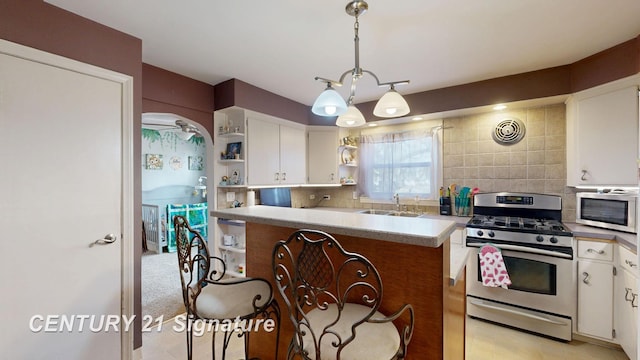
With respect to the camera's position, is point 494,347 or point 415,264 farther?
point 494,347

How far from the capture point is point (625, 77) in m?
2.06

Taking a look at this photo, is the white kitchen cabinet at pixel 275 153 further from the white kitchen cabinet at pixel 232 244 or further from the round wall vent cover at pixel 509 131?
the round wall vent cover at pixel 509 131

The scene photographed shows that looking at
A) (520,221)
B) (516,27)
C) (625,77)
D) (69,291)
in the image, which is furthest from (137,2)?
(520,221)

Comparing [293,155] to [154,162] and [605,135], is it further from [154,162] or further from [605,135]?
[154,162]

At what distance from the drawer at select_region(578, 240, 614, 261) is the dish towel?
1.93ft

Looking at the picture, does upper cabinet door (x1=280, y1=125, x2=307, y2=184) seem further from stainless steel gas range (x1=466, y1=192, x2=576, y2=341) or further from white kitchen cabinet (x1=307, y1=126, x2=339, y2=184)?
stainless steel gas range (x1=466, y1=192, x2=576, y2=341)

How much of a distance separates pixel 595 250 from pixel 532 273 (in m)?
0.48

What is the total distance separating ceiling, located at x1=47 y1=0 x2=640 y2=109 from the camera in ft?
5.51

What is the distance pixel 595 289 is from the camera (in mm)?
2213

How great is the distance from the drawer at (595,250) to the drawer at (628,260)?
73 millimetres

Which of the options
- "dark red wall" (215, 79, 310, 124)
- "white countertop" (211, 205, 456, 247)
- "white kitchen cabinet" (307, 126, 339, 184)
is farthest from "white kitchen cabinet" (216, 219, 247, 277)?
"white countertop" (211, 205, 456, 247)

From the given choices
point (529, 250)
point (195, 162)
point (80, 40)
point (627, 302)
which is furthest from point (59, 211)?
point (195, 162)

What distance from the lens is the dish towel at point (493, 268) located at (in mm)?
2434

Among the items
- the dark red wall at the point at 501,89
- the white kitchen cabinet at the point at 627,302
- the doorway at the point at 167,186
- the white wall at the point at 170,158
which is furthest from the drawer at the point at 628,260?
the white wall at the point at 170,158
